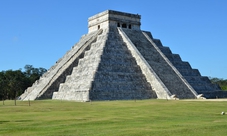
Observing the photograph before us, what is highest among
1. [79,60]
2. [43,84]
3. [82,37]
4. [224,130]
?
[82,37]

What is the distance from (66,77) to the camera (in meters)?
34.2

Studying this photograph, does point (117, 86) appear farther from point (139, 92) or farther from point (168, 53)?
point (168, 53)

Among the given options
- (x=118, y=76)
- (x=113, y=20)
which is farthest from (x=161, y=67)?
(x=113, y=20)

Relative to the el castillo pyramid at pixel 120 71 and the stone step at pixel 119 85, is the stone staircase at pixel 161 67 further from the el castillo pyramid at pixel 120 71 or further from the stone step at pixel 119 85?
the stone step at pixel 119 85

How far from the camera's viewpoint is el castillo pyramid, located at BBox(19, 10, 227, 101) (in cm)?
2981

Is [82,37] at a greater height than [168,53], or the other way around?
[82,37]

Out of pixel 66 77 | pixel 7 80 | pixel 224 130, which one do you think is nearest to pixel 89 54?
pixel 66 77

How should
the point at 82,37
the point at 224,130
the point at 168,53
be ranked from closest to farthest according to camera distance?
1. the point at 224,130
2. the point at 168,53
3. the point at 82,37

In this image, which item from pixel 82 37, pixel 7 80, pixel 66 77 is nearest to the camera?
pixel 66 77

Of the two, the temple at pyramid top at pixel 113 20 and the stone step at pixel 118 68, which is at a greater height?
the temple at pyramid top at pixel 113 20

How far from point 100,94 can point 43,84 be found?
9.78 meters

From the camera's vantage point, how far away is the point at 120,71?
32.0m

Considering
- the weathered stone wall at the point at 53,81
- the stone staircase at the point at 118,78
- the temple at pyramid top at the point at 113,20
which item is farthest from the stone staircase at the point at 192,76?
the weathered stone wall at the point at 53,81

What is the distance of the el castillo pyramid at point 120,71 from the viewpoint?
29.8 m
